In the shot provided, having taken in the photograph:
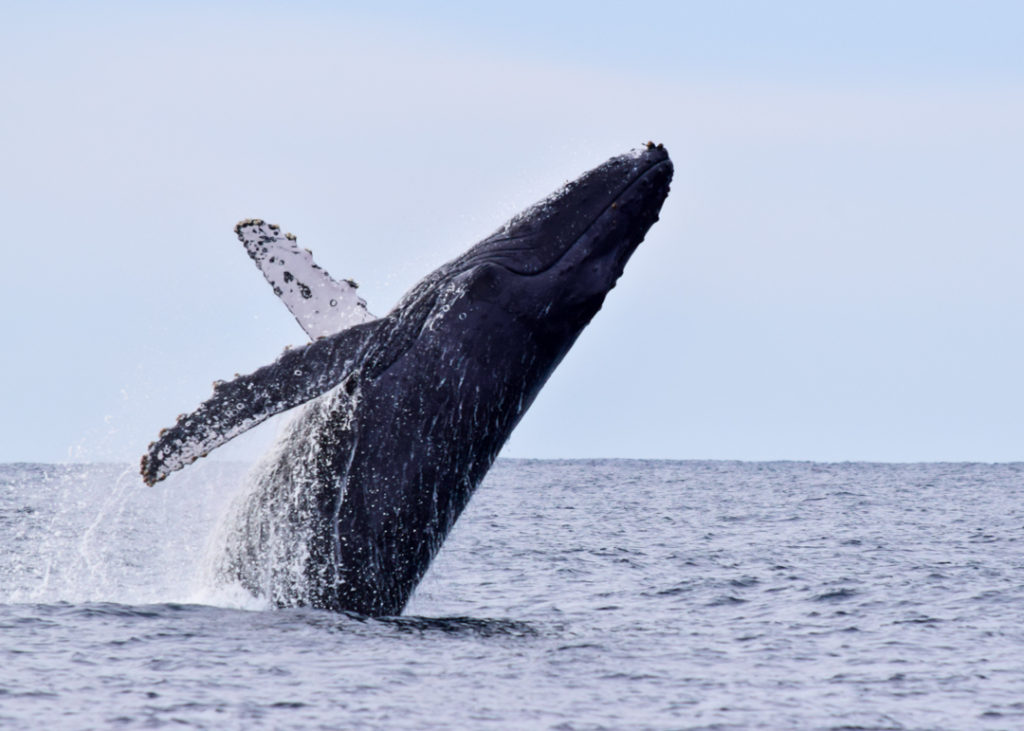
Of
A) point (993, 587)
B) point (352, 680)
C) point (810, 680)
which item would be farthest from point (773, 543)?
point (352, 680)

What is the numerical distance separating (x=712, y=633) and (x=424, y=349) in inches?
189

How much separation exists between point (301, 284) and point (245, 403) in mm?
2421

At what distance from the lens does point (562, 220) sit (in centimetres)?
1150

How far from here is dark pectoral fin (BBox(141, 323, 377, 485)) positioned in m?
10.2

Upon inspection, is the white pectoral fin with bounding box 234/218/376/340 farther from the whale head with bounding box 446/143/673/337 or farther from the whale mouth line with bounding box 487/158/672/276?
the whale mouth line with bounding box 487/158/672/276

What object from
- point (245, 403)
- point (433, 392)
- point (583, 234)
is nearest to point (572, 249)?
point (583, 234)

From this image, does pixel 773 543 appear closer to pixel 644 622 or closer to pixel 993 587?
pixel 993 587

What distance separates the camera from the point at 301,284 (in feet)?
Result: 41.2

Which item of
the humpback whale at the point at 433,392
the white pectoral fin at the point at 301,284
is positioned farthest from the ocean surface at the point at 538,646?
the white pectoral fin at the point at 301,284

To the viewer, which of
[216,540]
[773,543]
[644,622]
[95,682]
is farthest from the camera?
[773,543]

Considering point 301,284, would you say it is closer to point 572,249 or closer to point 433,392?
point 433,392

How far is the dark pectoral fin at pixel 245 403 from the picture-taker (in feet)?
33.5

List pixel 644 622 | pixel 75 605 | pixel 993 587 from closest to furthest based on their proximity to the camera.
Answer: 1. pixel 75 605
2. pixel 644 622
3. pixel 993 587

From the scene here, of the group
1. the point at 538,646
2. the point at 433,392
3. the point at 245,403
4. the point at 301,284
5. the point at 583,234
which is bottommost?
the point at 538,646
